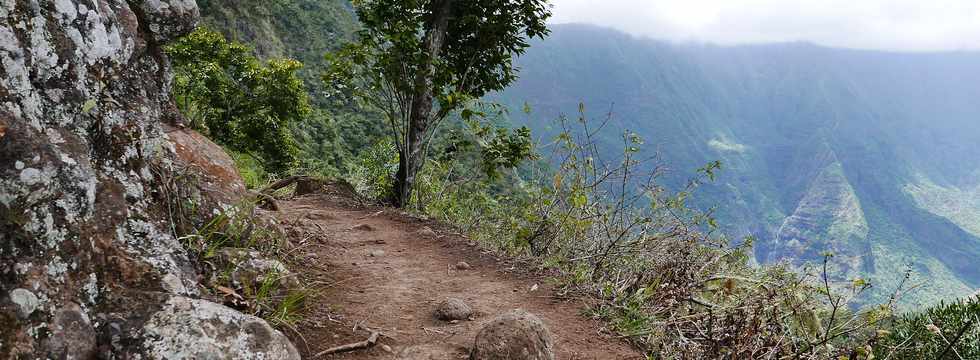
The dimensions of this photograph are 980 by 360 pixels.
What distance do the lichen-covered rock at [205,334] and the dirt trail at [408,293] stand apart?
590 millimetres

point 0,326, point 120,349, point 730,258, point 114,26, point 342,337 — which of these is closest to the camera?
point 0,326

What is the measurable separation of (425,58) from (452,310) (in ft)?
15.5

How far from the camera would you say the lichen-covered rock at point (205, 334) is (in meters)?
1.88

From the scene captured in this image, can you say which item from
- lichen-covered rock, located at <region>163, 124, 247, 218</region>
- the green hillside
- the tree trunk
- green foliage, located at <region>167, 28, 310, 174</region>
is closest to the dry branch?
lichen-covered rock, located at <region>163, 124, 247, 218</region>

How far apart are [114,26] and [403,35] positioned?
4887mm

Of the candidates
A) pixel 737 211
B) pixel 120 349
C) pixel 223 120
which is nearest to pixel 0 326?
pixel 120 349

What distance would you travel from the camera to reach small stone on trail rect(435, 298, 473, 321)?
3.57 metres

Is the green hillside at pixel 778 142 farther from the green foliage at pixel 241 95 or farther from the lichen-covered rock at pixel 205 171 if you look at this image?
the lichen-covered rock at pixel 205 171

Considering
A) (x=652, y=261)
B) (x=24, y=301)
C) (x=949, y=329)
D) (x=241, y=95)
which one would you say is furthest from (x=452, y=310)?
(x=241, y=95)

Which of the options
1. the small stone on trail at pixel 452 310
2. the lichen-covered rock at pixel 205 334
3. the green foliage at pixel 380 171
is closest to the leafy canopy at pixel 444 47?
the green foliage at pixel 380 171

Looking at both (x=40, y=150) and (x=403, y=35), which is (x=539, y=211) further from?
(x=40, y=150)

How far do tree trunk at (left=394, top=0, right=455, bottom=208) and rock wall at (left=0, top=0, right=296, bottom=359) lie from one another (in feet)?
17.3

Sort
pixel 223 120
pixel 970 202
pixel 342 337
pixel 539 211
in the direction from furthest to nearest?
pixel 970 202 → pixel 223 120 → pixel 539 211 → pixel 342 337

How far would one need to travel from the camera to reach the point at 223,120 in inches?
653
